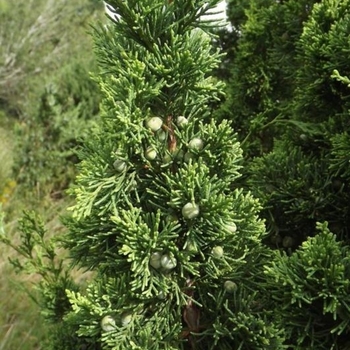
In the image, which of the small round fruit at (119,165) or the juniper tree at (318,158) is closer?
the small round fruit at (119,165)

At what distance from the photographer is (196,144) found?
4.01 ft

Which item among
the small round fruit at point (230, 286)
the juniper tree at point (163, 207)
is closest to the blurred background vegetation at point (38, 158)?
the juniper tree at point (163, 207)

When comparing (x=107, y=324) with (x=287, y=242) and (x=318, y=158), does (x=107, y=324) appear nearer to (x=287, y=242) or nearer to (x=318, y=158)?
(x=287, y=242)

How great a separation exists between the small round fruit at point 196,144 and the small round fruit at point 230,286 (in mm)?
385

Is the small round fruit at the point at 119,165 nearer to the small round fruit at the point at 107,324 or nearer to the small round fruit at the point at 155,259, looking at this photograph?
the small round fruit at the point at 155,259

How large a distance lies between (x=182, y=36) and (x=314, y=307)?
0.81 meters

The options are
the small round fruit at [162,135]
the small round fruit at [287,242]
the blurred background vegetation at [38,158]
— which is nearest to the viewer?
the small round fruit at [162,135]

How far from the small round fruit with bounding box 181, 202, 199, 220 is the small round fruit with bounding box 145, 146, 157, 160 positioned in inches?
6.0

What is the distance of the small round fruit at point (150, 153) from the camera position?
3.93ft

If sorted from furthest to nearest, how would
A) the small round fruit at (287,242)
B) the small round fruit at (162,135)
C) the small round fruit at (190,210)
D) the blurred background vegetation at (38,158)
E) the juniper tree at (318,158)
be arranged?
1. the blurred background vegetation at (38,158)
2. the small round fruit at (287,242)
3. the juniper tree at (318,158)
4. the small round fruit at (162,135)
5. the small round fruit at (190,210)

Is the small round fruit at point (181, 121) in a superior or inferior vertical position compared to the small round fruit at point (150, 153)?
superior

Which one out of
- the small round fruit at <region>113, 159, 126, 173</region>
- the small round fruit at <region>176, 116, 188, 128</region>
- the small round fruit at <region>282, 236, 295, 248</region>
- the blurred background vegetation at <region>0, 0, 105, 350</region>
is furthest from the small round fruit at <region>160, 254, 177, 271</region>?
the small round fruit at <region>282, 236, 295, 248</region>

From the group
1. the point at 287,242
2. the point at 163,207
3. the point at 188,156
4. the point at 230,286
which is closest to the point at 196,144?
the point at 188,156

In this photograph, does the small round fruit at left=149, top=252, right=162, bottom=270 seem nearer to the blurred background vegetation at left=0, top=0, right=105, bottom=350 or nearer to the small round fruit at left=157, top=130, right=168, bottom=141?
the small round fruit at left=157, top=130, right=168, bottom=141
